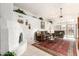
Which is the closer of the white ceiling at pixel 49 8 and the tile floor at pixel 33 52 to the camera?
the white ceiling at pixel 49 8

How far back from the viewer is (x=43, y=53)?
299 centimetres

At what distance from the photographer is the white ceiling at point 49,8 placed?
2854mm

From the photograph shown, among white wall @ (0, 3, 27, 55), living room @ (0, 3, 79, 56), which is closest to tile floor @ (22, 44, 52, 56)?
living room @ (0, 3, 79, 56)

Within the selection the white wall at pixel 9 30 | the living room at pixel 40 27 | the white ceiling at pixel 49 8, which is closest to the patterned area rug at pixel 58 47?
the living room at pixel 40 27

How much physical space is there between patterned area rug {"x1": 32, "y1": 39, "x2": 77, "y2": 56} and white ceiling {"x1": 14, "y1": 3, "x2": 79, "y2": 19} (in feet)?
2.16

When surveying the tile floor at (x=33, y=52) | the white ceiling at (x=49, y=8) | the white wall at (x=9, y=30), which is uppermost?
the white ceiling at (x=49, y=8)

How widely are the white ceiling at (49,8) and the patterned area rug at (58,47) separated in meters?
0.66

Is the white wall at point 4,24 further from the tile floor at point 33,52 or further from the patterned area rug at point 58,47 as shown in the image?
the patterned area rug at point 58,47

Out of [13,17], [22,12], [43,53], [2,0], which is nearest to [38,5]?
[22,12]

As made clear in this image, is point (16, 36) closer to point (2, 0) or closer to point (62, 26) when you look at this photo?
point (2, 0)

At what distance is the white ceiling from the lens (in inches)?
112

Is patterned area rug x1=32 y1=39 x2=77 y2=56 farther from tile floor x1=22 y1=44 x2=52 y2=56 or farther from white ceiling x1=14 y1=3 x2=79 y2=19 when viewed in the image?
white ceiling x1=14 y1=3 x2=79 y2=19

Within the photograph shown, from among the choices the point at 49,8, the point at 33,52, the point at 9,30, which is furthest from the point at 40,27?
the point at 9,30

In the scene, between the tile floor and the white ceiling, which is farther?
the tile floor
